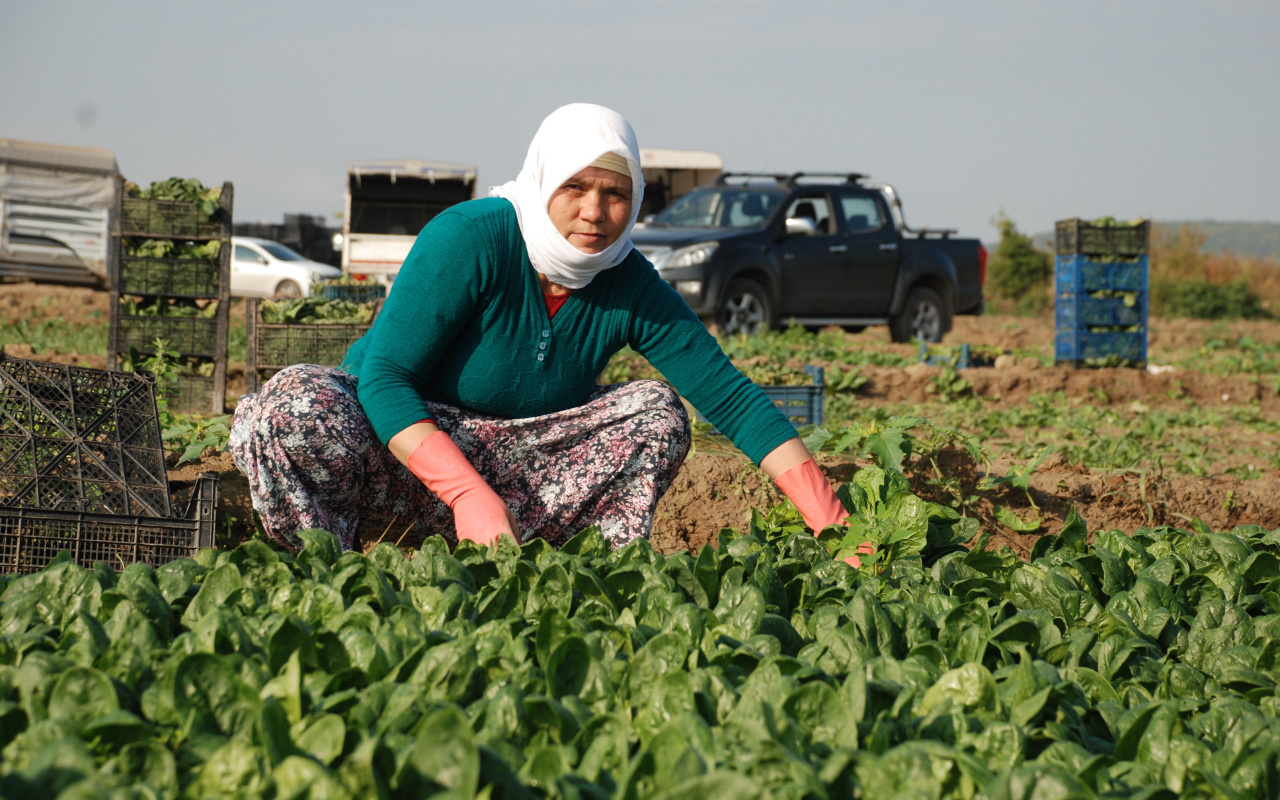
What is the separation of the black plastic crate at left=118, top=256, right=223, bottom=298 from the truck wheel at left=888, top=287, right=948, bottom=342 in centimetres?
754

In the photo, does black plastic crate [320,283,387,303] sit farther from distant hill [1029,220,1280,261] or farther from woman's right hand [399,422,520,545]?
distant hill [1029,220,1280,261]

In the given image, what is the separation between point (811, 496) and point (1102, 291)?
922 cm

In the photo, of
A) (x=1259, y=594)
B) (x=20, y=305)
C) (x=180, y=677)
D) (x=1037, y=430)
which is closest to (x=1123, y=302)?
(x=1037, y=430)

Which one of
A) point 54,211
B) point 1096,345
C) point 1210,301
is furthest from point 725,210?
point 1210,301

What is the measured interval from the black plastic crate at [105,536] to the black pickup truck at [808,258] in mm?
7867

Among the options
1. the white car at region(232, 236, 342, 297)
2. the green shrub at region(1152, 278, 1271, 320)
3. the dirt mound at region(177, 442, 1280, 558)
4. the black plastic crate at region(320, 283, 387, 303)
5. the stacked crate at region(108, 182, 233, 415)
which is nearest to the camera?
the dirt mound at region(177, 442, 1280, 558)

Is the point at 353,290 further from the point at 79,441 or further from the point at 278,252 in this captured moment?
the point at 278,252

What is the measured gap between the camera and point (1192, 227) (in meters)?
28.1

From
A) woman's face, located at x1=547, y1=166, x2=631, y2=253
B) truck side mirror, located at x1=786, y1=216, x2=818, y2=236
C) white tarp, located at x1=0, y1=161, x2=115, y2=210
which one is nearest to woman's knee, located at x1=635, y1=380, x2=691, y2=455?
woman's face, located at x1=547, y1=166, x2=631, y2=253

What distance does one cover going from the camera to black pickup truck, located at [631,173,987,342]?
1037 cm

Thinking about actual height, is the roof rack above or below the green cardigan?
above

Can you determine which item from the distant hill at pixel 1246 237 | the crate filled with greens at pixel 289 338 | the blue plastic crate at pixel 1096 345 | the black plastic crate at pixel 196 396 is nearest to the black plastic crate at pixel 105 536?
the crate filled with greens at pixel 289 338

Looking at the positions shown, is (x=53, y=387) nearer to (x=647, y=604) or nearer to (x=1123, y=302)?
(x=647, y=604)

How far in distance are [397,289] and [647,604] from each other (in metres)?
1.14
